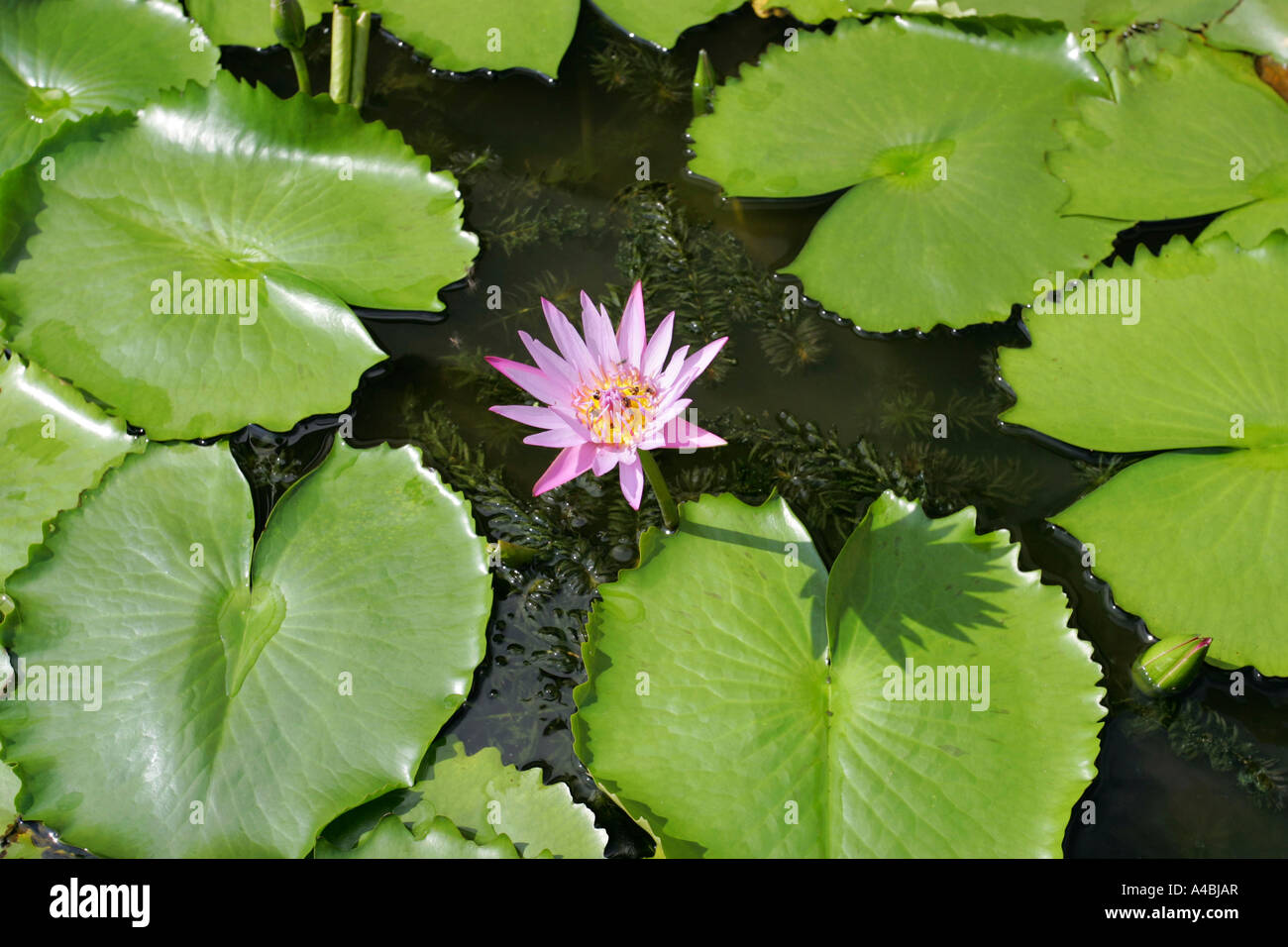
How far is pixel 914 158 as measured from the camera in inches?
133

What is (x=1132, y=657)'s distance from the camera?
8.82 ft

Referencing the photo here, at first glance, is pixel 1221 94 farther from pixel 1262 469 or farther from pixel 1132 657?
pixel 1132 657

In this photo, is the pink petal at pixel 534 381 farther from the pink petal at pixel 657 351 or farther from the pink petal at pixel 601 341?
the pink petal at pixel 657 351

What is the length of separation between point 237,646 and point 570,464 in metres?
1.10

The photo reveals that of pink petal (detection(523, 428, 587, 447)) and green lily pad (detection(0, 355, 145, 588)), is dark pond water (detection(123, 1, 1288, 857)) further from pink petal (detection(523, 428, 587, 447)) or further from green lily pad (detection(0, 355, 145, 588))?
pink petal (detection(523, 428, 587, 447))

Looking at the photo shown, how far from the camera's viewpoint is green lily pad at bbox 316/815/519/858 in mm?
2303

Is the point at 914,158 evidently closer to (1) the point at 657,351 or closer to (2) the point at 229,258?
(1) the point at 657,351

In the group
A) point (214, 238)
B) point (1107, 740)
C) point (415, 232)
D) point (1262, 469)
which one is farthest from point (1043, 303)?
point (214, 238)

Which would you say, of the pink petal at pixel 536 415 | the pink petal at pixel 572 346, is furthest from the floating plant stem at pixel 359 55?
the pink petal at pixel 536 415

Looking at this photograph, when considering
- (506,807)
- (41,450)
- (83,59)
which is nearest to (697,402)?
(506,807)

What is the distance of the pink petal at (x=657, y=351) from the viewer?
2516 mm

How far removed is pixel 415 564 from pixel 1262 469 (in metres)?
2.48

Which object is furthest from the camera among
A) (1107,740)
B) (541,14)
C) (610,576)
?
(541,14)

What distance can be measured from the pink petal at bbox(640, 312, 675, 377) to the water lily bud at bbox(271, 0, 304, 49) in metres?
1.97
